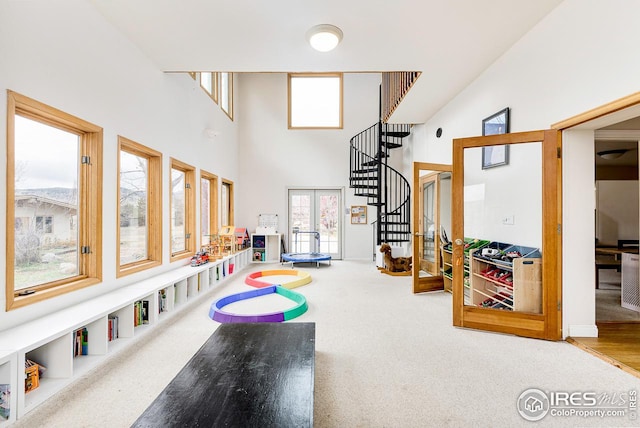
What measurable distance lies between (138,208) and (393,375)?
361 centimetres

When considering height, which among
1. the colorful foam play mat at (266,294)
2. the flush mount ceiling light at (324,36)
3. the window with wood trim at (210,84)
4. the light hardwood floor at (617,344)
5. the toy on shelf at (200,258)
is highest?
the window with wood trim at (210,84)

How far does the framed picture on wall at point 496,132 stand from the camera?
3.72 metres

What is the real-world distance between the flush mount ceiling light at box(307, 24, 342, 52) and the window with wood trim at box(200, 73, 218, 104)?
3043 millimetres

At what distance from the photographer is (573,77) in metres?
2.78

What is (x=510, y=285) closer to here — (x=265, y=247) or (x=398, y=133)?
(x=398, y=133)

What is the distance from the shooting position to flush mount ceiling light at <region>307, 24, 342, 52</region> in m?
3.12

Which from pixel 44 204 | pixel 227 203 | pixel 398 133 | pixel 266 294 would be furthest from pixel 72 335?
pixel 398 133

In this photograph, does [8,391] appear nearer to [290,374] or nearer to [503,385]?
[290,374]

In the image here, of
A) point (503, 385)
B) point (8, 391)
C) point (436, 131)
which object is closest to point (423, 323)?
point (503, 385)

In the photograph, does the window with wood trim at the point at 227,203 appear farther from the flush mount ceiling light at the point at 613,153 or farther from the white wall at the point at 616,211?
the white wall at the point at 616,211

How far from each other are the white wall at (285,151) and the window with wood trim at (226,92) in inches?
28.3

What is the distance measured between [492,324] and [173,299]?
379 cm

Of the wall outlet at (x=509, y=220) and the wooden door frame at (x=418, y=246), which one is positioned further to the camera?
the wooden door frame at (x=418, y=246)

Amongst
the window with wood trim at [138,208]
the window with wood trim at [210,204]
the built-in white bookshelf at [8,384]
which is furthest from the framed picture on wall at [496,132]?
the window with wood trim at [210,204]
